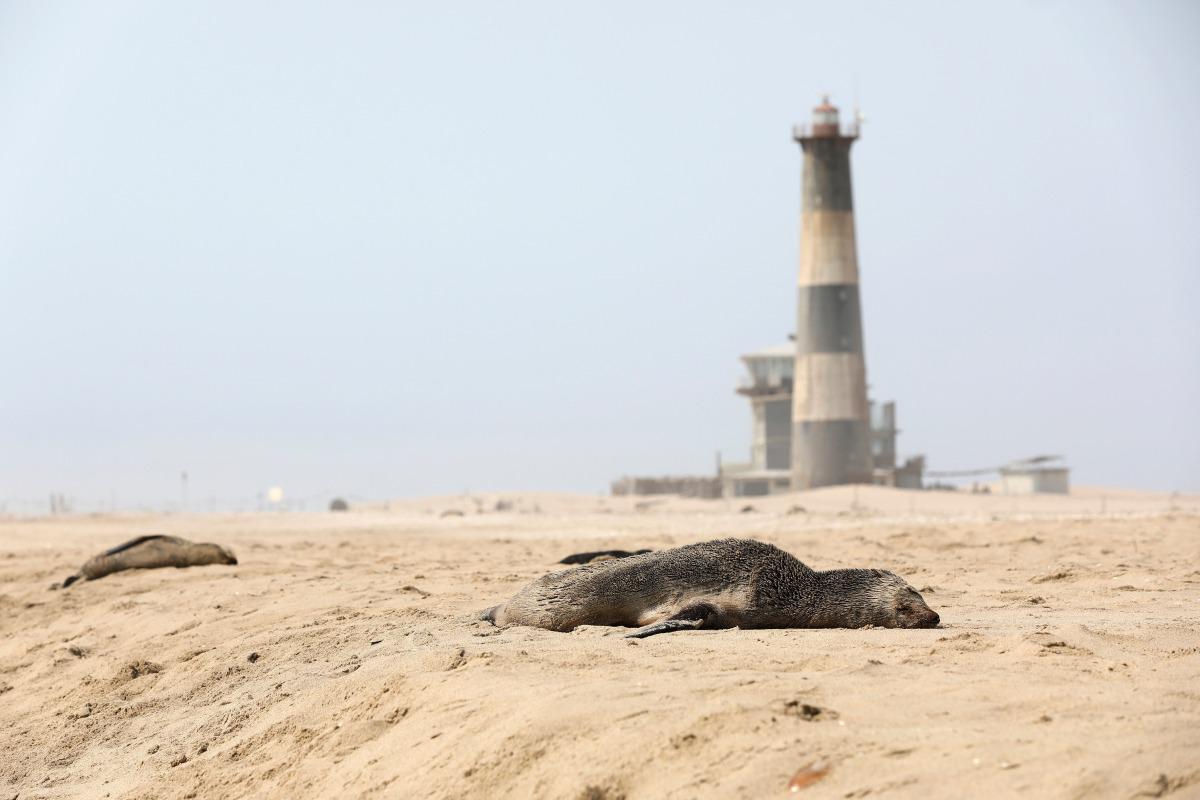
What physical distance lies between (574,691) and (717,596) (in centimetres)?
269

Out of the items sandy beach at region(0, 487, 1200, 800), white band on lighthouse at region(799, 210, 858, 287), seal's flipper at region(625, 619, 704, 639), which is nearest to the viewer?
sandy beach at region(0, 487, 1200, 800)

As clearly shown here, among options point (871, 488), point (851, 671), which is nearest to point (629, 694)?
point (851, 671)

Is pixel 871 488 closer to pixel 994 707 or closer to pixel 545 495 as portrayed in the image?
pixel 545 495

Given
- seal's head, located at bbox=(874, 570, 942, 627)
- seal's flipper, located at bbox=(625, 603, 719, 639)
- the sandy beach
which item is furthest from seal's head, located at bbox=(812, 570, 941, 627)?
seal's flipper, located at bbox=(625, 603, 719, 639)

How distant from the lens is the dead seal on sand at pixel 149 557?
15.8 m

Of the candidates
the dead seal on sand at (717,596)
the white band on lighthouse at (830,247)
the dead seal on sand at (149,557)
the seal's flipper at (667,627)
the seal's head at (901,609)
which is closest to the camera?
the seal's flipper at (667,627)

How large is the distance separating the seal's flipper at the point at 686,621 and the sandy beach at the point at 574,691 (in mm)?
267

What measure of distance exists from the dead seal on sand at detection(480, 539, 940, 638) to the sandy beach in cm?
32

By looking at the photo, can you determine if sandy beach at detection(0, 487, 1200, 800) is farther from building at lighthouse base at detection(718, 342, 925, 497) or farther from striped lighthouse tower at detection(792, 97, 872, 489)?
building at lighthouse base at detection(718, 342, 925, 497)

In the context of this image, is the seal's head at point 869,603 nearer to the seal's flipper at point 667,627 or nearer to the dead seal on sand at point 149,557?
the seal's flipper at point 667,627

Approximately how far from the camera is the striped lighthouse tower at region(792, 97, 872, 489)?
41969mm

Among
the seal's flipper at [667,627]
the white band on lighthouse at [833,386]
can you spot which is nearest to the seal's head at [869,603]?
the seal's flipper at [667,627]

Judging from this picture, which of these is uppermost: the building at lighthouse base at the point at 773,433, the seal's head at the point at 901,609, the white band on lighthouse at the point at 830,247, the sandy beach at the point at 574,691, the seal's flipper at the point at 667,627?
the white band on lighthouse at the point at 830,247

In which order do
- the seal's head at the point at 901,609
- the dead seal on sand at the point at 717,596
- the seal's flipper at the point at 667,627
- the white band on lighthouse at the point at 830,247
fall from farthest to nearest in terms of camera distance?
the white band on lighthouse at the point at 830,247, the dead seal on sand at the point at 717,596, the seal's head at the point at 901,609, the seal's flipper at the point at 667,627
